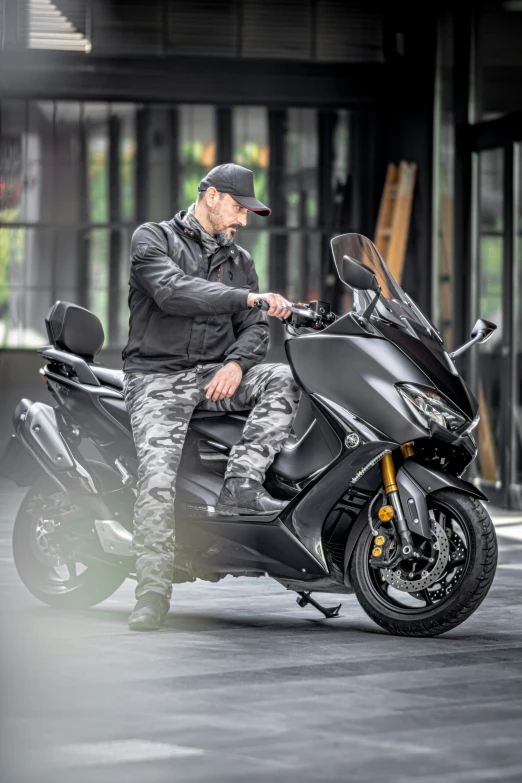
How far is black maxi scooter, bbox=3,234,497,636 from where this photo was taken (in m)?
5.63

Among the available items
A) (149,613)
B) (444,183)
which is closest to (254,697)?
(149,613)

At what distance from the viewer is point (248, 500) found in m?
5.90

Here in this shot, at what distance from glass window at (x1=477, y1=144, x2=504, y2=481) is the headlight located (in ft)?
22.2

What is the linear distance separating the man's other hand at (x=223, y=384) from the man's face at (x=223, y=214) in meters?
0.59

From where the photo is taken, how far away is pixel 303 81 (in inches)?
581

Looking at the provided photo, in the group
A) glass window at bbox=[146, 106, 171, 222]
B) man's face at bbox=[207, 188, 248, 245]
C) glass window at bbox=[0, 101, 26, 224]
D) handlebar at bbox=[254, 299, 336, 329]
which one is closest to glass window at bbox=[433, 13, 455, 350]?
glass window at bbox=[146, 106, 171, 222]

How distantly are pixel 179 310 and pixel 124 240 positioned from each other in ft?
29.3

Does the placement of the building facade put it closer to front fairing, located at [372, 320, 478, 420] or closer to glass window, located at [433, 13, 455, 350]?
glass window, located at [433, 13, 455, 350]

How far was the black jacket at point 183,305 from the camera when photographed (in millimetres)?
6031

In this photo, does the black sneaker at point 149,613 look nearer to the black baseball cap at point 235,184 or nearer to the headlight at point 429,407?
the headlight at point 429,407

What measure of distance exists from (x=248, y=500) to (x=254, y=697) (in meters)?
1.34

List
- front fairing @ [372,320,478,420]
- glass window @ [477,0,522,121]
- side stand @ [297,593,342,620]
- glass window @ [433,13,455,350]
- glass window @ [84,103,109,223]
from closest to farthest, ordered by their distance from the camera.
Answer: front fairing @ [372,320,478,420], side stand @ [297,593,342,620], glass window @ [477,0,522,121], glass window @ [433,13,455,350], glass window @ [84,103,109,223]

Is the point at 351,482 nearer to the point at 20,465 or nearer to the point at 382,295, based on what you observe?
the point at 382,295

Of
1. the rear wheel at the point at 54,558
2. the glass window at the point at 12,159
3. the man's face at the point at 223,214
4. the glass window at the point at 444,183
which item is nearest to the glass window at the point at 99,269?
the glass window at the point at 12,159
